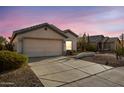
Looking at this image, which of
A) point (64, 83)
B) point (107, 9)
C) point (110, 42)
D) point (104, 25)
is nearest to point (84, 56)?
point (104, 25)

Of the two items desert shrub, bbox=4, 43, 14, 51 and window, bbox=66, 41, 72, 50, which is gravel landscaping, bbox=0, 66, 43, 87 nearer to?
desert shrub, bbox=4, 43, 14, 51

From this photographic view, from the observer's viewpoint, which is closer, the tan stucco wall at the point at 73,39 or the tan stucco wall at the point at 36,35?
the tan stucco wall at the point at 36,35

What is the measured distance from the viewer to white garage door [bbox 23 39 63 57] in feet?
41.6

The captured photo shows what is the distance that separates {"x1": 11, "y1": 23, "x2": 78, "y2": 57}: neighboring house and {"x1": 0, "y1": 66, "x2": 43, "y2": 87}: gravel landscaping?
5646mm

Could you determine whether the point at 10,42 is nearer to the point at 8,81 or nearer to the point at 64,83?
the point at 8,81

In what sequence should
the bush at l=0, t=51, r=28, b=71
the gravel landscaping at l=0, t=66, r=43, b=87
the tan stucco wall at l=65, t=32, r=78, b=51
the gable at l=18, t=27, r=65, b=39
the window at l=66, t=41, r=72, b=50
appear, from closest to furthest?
the gravel landscaping at l=0, t=66, r=43, b=87, the bush at l=0, t=51, r=28, b=71, the gable at l=18, t=27, r=65, b=39, the window at l=66, t=41, r=72, b=50, the tan stucco wall at l=65, t=32, r=78, b=51

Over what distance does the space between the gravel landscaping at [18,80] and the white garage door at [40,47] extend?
217 inches

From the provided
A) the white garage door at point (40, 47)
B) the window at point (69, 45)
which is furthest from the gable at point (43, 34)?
the window at point (69, 45)

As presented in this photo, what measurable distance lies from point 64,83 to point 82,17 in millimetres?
7272

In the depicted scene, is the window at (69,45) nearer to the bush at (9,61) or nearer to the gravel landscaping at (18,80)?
the bush at (9,61)

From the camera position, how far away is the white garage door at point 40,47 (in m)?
12.7

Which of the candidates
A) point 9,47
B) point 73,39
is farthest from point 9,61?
point 73,39

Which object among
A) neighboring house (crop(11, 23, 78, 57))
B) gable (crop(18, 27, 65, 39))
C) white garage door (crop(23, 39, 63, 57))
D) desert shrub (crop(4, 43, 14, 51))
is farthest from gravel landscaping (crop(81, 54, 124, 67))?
desert shrub (crop(4, 43, 14, 51))
